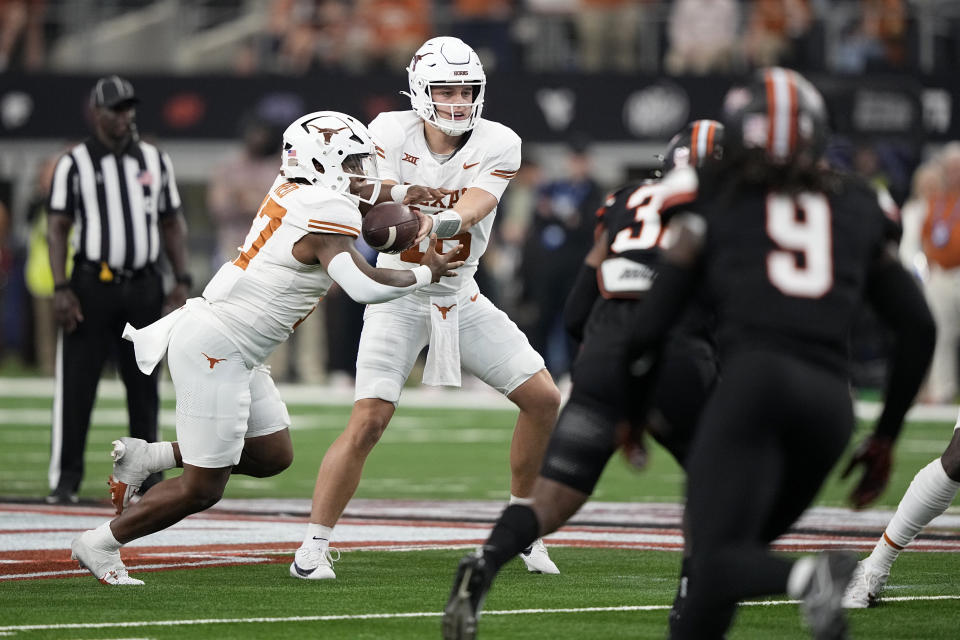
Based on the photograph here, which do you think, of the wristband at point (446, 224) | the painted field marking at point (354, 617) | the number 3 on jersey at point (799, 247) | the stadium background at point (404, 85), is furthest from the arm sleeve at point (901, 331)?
the stadium background at point (404, 85)

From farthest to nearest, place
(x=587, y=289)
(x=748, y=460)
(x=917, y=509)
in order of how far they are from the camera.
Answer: (x=917, y=509)
(x=587, y=289)
(x=748, y=460)

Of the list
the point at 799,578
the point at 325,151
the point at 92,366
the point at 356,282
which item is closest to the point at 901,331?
the point at 799,578

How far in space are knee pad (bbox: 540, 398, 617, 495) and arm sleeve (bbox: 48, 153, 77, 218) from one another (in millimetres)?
4531

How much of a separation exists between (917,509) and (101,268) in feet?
14.7

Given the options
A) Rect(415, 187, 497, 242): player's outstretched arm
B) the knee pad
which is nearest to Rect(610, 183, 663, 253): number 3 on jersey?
the knee pad

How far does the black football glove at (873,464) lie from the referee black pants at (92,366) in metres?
5.05

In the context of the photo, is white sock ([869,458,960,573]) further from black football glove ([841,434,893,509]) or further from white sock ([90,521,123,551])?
white sock ([90,521,123,551])

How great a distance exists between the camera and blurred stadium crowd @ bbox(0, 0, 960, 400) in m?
15.5

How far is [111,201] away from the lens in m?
8.51

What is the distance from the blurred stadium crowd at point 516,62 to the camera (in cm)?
1546

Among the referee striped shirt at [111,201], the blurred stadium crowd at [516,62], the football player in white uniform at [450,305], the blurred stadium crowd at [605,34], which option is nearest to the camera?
the football player in white uniform at [450,305]

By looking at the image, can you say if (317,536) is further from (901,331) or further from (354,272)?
(901,331)

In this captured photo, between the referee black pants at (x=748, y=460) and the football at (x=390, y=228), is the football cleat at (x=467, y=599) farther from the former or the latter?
the football at (x=390, y=228)

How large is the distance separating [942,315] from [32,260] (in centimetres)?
829
